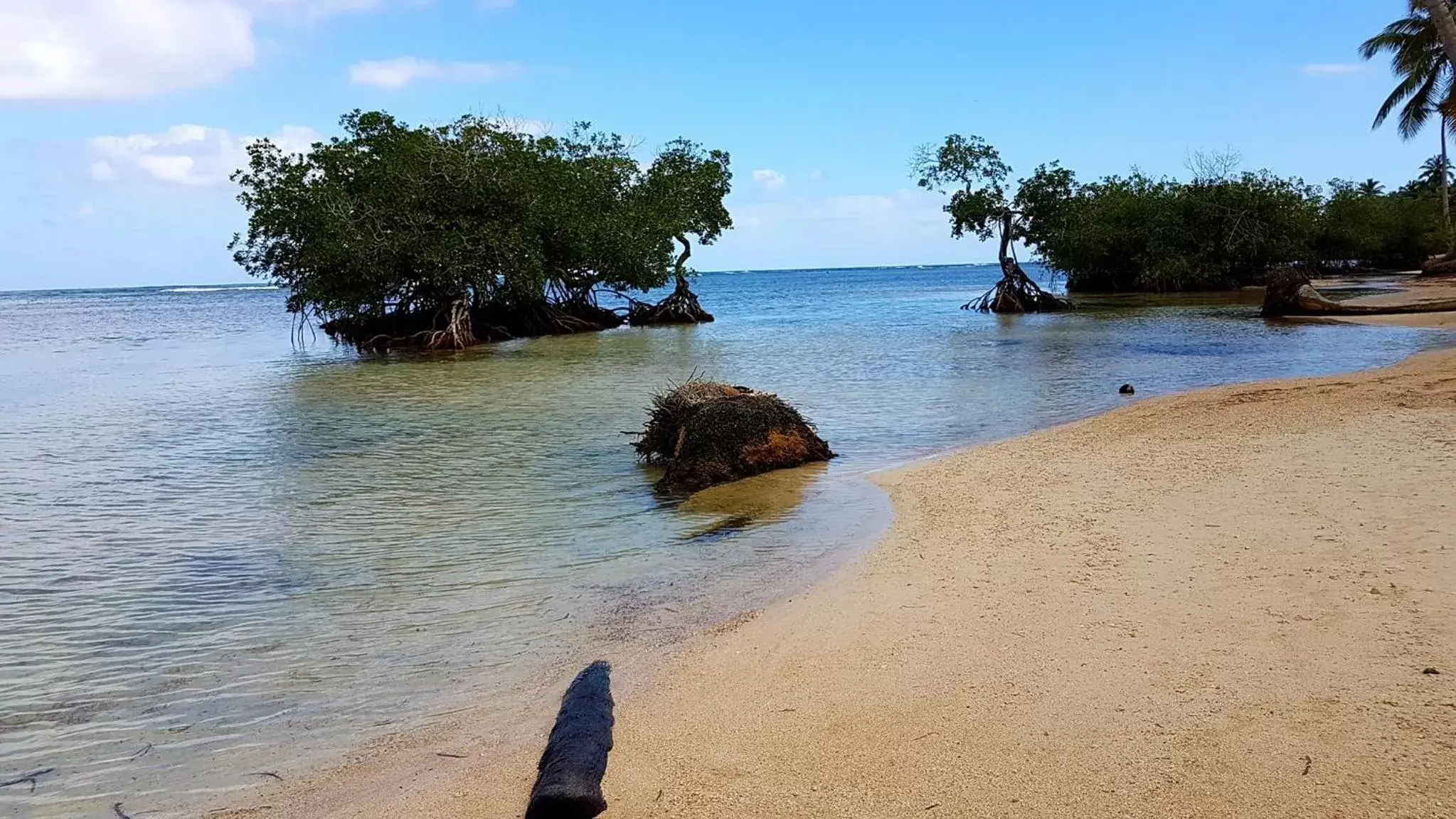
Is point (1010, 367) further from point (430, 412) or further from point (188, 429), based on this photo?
point (188, 429)

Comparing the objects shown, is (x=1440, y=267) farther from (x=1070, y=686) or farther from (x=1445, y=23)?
(x=1070, y=686)

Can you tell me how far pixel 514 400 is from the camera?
1656 cm

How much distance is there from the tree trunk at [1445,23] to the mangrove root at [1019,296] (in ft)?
87.7

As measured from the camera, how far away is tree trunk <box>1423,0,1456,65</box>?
42.8 ft

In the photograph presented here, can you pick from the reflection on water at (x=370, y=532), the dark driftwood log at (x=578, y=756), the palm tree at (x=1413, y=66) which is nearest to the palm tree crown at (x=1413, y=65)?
the palm tree at (x=1413, y=66)

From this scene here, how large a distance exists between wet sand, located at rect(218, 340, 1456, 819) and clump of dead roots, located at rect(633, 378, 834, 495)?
291 centimetres

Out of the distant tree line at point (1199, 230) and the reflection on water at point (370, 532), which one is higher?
the distant tree line at point (1199, 230)

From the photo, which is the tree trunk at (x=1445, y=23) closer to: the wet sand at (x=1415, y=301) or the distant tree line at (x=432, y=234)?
the wet sand at (x=1415, y=301)

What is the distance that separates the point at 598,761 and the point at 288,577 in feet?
13.2

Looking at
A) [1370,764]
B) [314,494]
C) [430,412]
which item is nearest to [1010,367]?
[430,412]

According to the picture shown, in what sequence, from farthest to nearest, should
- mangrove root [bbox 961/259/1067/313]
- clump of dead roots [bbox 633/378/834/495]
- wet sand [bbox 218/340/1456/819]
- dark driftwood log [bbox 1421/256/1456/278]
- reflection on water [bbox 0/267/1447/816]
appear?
mangrove root [bbox 961/259/1067/313], dark driftwood log [bbox 1421/256/1456/278], clump of dead roots [bbox 633/378/834/495], reflection on water [bbox 0/267/1447/816], wet sand [bbox 218/340/1456/819]

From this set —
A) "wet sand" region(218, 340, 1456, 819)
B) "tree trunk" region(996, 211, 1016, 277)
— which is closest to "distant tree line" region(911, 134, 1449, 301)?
"tree trunk" region(996, 211, 1016, 277)

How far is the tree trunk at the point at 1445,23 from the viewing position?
42.8ft

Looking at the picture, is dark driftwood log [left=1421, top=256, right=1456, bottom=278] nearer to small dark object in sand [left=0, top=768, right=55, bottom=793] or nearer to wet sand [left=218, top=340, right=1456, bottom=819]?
wet sand [left=218, top=340, right=1456, bottom=819]
